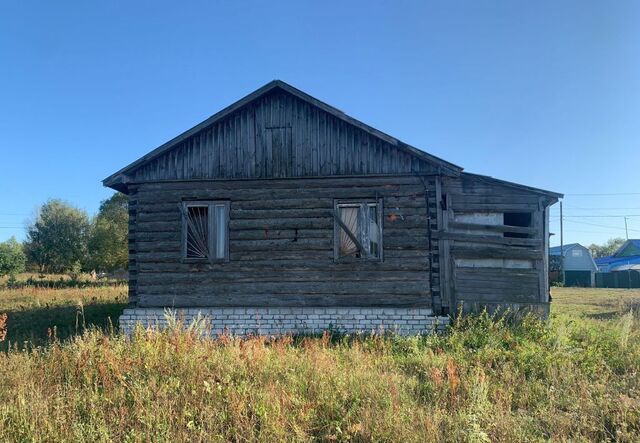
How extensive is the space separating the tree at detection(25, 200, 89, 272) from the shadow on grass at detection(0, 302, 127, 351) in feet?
83.5

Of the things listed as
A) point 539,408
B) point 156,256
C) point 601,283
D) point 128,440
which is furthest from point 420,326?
Answer: point 601,283

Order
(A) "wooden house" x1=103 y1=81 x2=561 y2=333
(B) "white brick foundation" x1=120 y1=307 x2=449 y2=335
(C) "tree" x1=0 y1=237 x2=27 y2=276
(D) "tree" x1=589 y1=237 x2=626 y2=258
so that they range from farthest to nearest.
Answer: (D) "tree" x1=589 y1=237 x2=626 y2=258 → (C) "tree" x1=0 y1=237 x2=27 y2=276 → (A) "wooden house" x1=103 y1=81 x2=561 y2=333 → (B) "white brick foundation" x1=120 y1=307 x2=449 y2=335

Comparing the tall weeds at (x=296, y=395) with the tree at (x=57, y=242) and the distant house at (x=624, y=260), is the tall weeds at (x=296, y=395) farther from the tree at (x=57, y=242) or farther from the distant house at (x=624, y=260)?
the distant house at (x=624, y=260)

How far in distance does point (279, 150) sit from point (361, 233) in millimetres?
3050

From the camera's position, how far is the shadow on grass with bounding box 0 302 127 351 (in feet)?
33.0

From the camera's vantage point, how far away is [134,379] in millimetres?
5125

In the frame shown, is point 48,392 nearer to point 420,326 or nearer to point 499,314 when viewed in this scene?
point 420,326

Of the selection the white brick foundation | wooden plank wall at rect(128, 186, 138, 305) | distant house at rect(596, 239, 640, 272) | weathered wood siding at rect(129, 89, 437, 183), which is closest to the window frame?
weathered wood siding at rect(129, 89, 437, 183)

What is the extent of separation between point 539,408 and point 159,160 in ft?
33.1

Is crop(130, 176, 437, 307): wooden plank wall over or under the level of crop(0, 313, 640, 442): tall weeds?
over

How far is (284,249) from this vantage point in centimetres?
1091

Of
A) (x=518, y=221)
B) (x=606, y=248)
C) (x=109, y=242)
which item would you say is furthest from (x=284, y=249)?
(x=606, y=248)

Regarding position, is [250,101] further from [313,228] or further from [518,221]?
[518,221]

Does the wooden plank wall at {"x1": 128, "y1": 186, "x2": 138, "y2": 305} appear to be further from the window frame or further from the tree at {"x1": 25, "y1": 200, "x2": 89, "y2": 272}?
the tree at {"x1": 25, "y1": 200, "x2": 89, "y2": 272}
